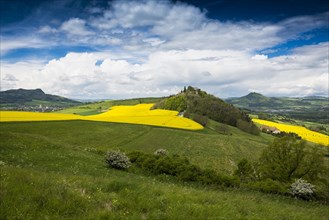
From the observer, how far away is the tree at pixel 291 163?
37281mm

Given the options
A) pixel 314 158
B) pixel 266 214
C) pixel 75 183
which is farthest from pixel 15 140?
pixel 314 158

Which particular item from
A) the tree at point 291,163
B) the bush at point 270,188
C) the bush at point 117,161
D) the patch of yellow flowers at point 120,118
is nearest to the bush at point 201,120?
the patch of yellow flowers at point 120,118

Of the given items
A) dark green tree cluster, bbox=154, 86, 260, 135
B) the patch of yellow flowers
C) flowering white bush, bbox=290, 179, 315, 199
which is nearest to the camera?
flowering white bush, bbox=290, 179, 315, 199

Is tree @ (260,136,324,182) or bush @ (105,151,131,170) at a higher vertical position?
bush @ (105,151,131,170)

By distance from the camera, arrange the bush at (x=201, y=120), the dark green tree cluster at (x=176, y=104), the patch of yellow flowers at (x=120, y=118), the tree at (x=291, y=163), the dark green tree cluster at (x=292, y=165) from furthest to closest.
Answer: the dark green tree cluster at (x=176, y=104)
the bush at (x=201, y=120)
the patch of yellow flowers at (x=120, y=118)
the tree at (x=291, y=163)
the dark green tree cluster at (x=292, y=165)

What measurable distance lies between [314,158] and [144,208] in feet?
118

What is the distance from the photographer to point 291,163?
1502 inches

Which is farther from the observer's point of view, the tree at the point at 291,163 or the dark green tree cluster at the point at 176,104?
the dark green tree cluster at the point at 176,104

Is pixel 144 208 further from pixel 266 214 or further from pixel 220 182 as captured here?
pixel 220 182

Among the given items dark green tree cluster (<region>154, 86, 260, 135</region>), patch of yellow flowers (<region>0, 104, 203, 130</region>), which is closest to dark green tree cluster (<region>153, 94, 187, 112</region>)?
dark green tree cluster (<region>154, 86, 260, 135</region>)

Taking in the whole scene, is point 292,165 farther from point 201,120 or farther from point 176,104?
point 176,104

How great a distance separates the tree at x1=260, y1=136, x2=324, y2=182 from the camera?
122 feet

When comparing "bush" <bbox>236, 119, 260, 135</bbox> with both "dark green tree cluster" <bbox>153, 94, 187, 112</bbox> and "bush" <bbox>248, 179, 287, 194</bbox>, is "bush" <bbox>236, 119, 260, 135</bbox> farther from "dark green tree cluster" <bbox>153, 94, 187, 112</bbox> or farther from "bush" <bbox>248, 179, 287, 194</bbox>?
"bush" <bbox>248, 179, 287, 194</bbox>

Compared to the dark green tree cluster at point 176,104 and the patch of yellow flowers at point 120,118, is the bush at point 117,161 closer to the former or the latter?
the patch of yellow flowers at point 120,118
